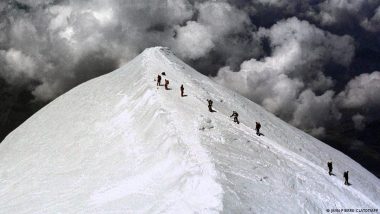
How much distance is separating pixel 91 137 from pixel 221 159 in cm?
2503

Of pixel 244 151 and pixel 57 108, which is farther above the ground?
pixel 57 108

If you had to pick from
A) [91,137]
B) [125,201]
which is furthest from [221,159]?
[91,137]

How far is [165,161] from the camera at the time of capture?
52969 millimetres

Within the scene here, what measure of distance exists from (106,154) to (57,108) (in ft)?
130

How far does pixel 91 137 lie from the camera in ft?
232

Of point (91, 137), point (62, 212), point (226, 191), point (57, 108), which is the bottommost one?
point (62, 212)

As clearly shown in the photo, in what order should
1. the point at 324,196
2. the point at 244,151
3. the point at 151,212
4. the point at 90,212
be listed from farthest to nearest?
1. the point at 244,151
2. the point at 324,196
3. the point at 90,212
4. the point at 151,212

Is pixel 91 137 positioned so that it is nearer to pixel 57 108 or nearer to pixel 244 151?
pixel 244 151

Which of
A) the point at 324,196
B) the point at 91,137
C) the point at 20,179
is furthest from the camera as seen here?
the point at 91,137

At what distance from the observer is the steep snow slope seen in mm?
46938

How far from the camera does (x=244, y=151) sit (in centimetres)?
6038

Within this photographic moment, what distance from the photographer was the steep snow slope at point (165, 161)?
46938 millimetres

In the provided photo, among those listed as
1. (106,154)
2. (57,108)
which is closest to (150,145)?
(106,154)

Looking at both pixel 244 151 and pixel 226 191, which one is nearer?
pixel 226 191
